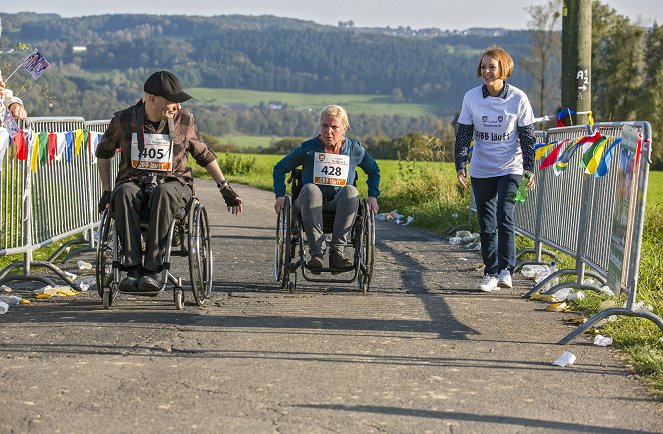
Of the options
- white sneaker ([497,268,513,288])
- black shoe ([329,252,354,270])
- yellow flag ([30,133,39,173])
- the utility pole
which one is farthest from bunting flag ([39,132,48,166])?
the utility pole

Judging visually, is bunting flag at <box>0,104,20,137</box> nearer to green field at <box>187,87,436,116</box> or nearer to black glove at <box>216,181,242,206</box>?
black glove at <box>216,181,242,206</box>

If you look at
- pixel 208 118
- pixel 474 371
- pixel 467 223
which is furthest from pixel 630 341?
pixel 208 118

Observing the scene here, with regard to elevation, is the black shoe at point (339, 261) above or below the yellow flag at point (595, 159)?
below

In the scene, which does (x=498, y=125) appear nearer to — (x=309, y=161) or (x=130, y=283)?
(x=309, y=161)

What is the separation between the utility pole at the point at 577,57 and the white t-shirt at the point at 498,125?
3.44 m

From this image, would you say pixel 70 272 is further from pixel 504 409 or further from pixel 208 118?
pixel 208 118

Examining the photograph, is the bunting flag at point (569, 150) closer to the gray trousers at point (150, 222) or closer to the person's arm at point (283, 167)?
the person's arm at point (283, 167)

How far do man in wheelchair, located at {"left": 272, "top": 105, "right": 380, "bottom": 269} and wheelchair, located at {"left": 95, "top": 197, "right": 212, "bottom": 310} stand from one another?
3.01ft

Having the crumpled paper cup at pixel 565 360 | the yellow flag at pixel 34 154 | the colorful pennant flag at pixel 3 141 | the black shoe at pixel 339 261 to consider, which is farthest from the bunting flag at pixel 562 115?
the crumpled paper cup at pixel 565 360

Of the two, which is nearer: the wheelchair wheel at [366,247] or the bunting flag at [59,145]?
the wheelchair wheel at [366,247]

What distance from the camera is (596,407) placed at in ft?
17.7

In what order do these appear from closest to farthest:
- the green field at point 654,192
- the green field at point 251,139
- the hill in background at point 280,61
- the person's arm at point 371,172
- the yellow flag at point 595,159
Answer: the yellow flag at point 595,159
the person's arm at point 371,172
the green field at point 654,192
the green field at point 251,139
the hill in background at point 280,61

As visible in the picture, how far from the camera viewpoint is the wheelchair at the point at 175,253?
7812 mm

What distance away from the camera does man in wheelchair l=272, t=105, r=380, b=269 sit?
355 inches
